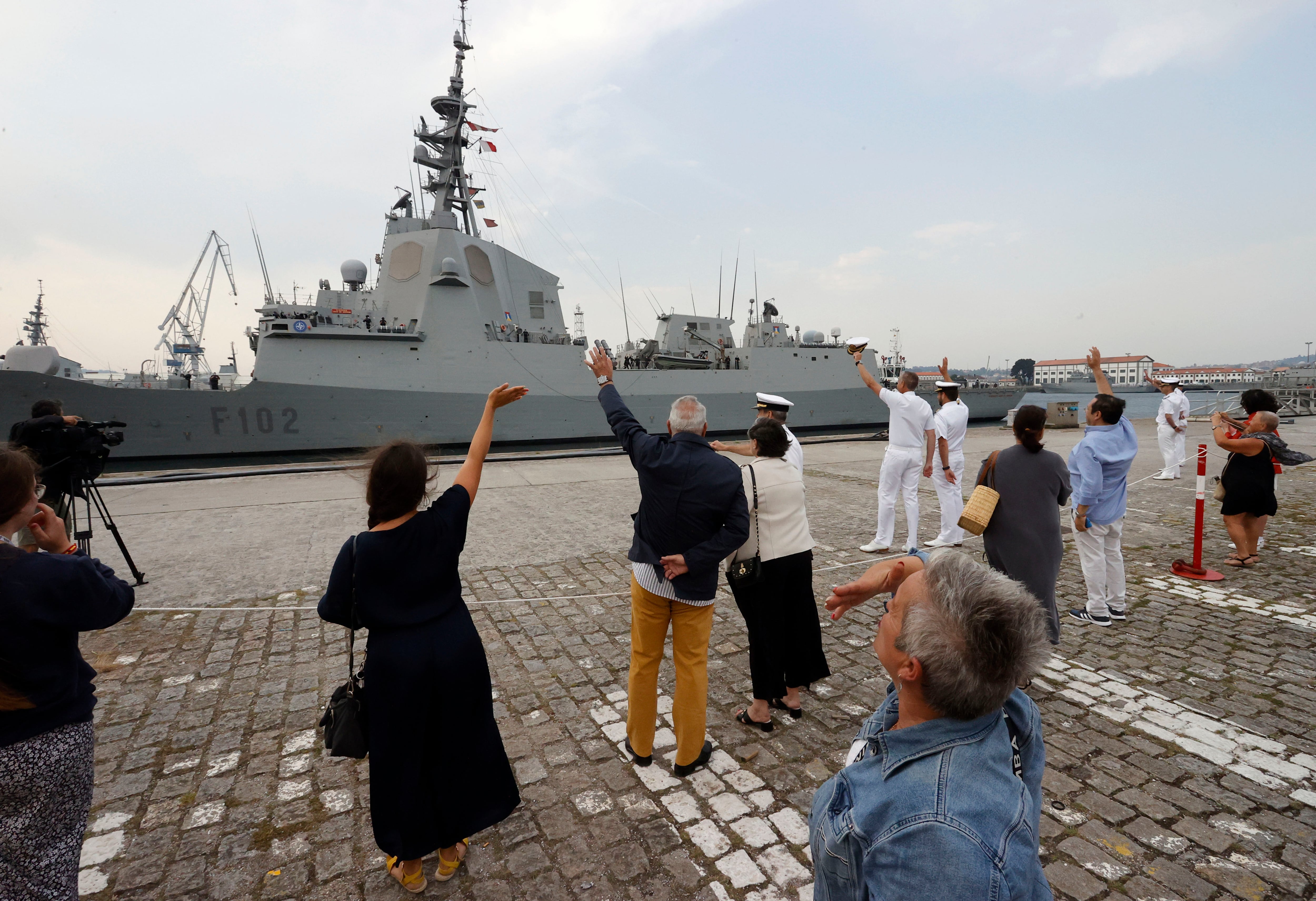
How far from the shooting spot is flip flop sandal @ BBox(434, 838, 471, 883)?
6.53 ft

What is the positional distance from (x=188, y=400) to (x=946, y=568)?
1882cm

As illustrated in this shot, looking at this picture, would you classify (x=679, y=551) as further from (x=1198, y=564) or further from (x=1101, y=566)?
(x=1198, y=564)

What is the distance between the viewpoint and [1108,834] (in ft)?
7.00

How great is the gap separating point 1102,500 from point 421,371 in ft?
53.6

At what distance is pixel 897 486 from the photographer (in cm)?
603

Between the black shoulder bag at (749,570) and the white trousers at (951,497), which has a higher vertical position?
the black shoulder bag at (749,570)

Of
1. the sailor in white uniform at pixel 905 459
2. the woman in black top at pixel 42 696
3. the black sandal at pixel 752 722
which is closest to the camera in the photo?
the woman in black top at pixel 42 696

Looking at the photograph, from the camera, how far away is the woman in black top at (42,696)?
140 cm

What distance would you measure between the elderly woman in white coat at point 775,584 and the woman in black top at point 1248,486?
15.1 feet

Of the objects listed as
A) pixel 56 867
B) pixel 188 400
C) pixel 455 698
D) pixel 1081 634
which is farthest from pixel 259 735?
pixel 188 400

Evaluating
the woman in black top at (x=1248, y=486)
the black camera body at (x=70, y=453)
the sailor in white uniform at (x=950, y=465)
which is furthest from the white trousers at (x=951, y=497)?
the black camera body at (x=70, y=453)

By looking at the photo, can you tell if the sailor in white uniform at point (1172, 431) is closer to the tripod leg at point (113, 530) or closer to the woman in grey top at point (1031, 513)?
the woman in grey top at point (1031, 513)

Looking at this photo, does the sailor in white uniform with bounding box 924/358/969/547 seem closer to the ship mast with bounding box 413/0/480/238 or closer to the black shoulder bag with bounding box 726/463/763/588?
the black shoulder bag with bounding box 726/463/763/588

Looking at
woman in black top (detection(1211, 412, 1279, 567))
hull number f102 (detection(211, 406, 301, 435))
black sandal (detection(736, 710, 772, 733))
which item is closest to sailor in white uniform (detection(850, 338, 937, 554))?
woman in black top (detection(1211, 412, 1279, 567))
